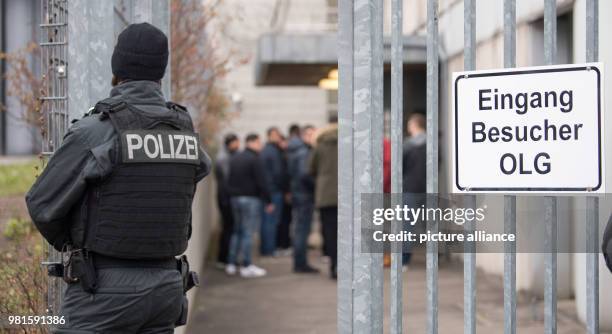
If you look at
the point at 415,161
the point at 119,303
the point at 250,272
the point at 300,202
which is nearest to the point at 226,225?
the point at 250,272

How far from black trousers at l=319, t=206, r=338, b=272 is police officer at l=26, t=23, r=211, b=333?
7849 mm

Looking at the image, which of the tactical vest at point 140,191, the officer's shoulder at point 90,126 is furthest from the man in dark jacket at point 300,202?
the officer's shoulder at point 90,126

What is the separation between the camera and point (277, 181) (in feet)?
50.2

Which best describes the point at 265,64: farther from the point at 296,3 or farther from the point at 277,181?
the point at 296,3

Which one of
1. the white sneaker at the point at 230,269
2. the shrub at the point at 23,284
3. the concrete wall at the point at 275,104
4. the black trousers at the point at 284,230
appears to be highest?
the concrete wall at the point at 275,104

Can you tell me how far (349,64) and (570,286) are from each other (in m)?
6.09

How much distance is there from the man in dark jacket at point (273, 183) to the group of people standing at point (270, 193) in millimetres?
15

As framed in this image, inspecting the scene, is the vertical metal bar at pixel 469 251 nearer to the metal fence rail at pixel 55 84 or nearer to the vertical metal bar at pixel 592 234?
the vertical metal bar at pixel 592 234

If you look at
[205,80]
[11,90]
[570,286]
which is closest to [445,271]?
[570,286]

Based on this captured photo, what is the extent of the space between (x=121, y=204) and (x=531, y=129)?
66.7 inches

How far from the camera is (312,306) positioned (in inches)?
409

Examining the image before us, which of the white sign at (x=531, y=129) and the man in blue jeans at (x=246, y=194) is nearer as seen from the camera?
the white sign at (x=531, y=129)

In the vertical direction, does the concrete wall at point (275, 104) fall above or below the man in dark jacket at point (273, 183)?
above

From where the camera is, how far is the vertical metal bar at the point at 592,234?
4.16m
